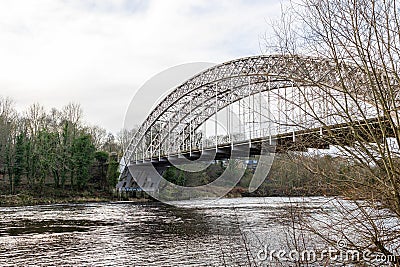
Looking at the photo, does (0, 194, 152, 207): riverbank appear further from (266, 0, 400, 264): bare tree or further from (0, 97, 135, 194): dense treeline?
(266, 0, 400, 264): bare tree

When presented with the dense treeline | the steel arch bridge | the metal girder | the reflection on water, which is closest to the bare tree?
the steel arch bridge

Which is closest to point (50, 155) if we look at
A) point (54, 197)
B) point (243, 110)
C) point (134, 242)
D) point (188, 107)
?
point (54, 197)

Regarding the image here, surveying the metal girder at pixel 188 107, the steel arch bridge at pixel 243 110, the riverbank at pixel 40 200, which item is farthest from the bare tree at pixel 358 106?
the riverbank at pixel 40 200

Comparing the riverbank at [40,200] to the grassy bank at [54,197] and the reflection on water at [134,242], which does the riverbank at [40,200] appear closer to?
the grassy bank at [54,197]

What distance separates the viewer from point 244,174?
4472cm

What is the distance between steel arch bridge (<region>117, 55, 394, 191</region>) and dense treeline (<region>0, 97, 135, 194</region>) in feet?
13.3

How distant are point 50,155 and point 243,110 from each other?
50.9m

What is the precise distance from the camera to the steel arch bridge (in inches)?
214

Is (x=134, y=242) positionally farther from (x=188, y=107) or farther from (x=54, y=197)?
(x=54, y=197)

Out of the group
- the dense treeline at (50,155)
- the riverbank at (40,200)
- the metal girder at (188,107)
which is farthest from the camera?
the dense treeline at (50,155)

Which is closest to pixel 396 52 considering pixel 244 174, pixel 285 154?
pixel 285 154

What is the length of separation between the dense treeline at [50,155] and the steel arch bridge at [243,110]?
4.06m

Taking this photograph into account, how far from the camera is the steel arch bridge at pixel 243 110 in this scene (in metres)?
5.43

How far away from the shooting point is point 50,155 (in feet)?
Result: 176
